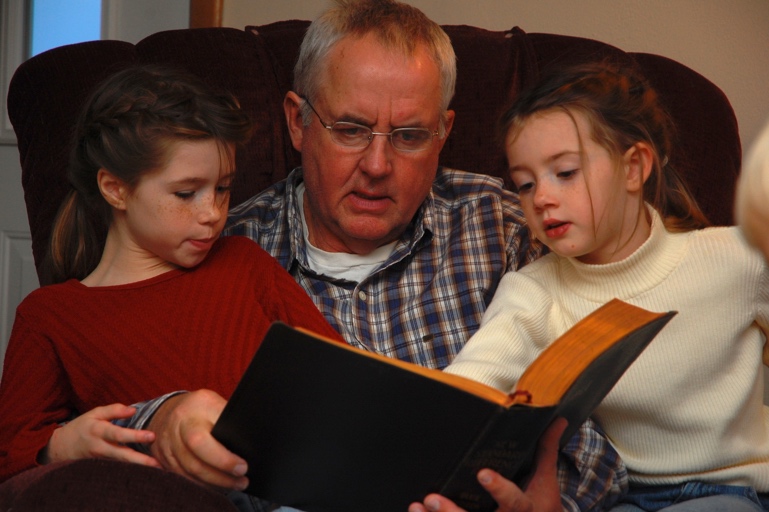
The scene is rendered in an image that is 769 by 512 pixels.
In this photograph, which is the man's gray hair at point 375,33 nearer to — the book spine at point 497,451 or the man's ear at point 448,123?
the man's ear at point 448,123

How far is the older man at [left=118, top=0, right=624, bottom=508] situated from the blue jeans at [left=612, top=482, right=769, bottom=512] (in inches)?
14.8

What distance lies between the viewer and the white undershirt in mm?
1638

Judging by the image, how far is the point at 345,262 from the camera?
165 cm

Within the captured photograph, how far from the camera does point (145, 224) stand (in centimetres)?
138

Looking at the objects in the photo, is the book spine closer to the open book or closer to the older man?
the open book

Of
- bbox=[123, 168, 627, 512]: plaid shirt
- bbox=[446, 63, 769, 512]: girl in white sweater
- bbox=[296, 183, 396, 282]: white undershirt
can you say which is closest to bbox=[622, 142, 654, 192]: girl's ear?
bbox=[446, 63, 769, 512]: girl in white sweater

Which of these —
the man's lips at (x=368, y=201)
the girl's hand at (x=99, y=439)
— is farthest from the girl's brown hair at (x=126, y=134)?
the girl's hand at (x=99, y=439)

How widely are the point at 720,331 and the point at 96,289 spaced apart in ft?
3.15

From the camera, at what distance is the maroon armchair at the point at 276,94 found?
164cm

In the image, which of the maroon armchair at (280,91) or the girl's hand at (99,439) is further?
the maroon armchair at (280,91)

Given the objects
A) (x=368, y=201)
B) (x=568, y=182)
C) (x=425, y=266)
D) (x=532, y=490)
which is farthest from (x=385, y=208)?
(x=532, y=490)

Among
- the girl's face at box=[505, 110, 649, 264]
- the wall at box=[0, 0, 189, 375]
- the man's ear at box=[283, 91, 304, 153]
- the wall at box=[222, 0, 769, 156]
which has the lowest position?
the wall at box=[0, 0, 189, 375]

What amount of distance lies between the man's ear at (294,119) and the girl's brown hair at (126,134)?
21 centimetres

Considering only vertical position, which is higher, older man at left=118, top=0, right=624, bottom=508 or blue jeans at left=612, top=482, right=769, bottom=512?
older man at left=118, top=0, right=624, bottom=508
